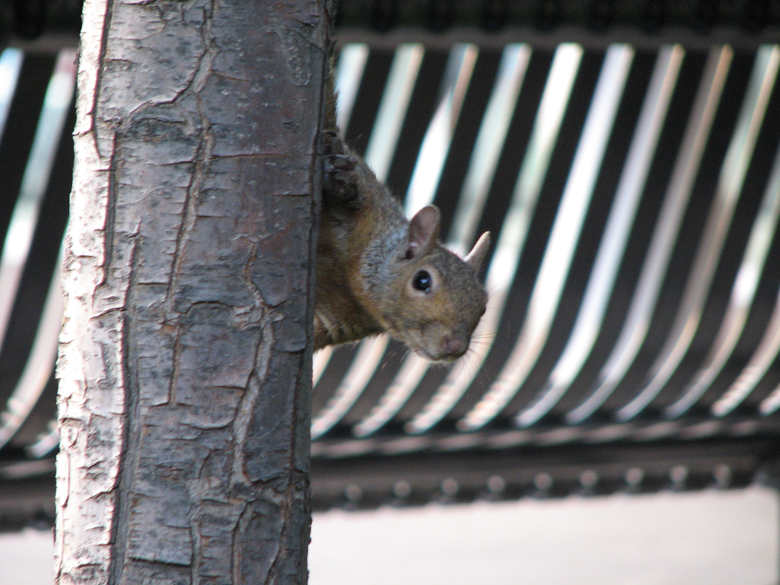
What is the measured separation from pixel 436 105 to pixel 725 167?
3.69 ft

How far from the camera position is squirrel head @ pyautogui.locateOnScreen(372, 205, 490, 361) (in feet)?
5.25

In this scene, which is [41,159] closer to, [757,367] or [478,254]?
[478,254]

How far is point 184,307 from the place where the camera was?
97cm

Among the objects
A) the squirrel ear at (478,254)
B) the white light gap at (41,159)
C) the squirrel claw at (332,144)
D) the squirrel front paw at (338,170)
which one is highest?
the white light gap at (41,159)

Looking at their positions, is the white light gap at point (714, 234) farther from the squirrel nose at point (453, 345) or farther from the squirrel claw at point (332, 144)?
the squirrel claw at point (332, 144)

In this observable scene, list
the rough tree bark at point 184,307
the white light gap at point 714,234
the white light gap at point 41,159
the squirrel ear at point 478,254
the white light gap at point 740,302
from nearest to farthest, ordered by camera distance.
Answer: the rough tree bark at point 184,307
the squirrel ear at point 478,254
the white light gap at point 41,159
the white light gap at point 714,234
the white light gap at point 740,302

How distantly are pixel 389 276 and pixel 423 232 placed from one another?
111mm

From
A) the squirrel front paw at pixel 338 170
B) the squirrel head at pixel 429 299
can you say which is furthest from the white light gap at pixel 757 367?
the squirrel front paw at pixel 338 170

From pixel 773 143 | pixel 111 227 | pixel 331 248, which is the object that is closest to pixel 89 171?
pixel 111 227

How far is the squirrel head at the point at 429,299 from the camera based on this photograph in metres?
1.60

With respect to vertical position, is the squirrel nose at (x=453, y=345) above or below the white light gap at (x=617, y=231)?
below

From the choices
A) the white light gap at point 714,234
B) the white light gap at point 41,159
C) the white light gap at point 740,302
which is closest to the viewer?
the white light gap at point 41,159

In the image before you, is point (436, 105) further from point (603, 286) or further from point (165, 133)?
point (165, 133)

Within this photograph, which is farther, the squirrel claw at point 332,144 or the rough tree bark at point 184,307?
the squirrel claw at point 332,144
